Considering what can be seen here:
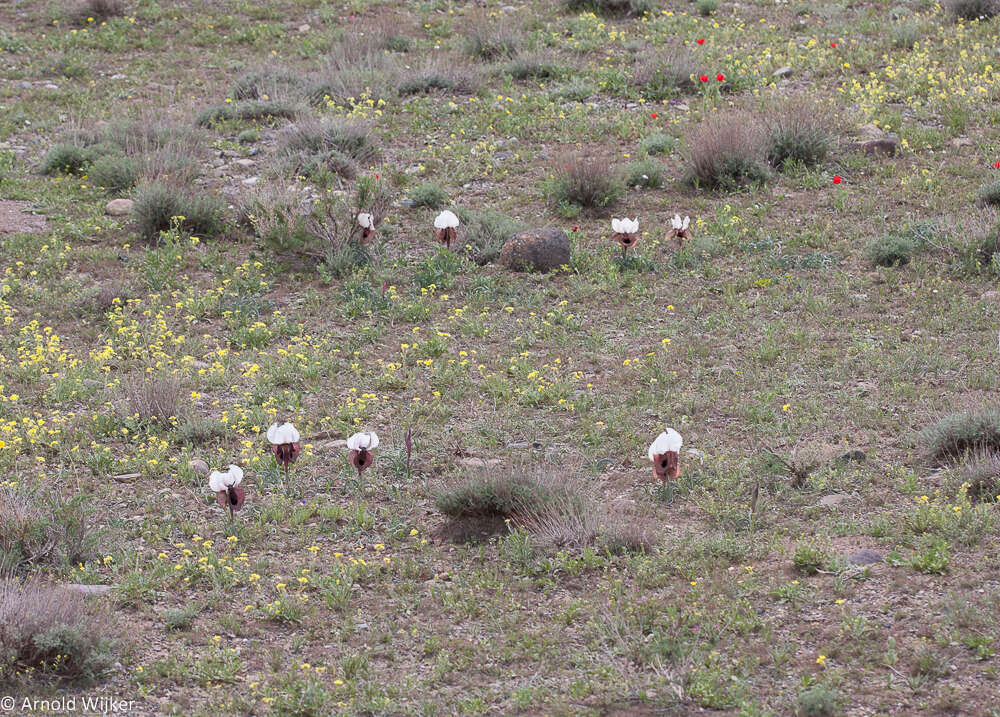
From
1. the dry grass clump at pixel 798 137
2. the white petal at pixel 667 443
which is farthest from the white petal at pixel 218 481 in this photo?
the dry grass clump at pixel 798 137

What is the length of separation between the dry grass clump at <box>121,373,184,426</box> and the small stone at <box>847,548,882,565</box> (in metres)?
3.84

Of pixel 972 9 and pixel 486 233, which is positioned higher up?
pixel 972 9

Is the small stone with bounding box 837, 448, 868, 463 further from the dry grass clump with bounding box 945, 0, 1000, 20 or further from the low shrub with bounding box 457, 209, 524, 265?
the dry grass clump with bounding box 945, 0, 1000, 20

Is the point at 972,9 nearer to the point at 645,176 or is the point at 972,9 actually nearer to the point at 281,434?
the point at 645,176

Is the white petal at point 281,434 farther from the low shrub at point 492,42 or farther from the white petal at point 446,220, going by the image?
the low shrub at point 492,42

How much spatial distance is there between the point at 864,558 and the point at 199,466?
11.5 ft

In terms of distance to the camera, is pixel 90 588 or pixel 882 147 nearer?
pixel 90 588

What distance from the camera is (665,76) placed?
38.0 feet

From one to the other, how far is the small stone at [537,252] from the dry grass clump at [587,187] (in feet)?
2.69

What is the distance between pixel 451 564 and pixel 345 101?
7.55m

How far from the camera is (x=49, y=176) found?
10.2 metres

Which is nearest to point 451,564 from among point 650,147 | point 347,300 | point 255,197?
point 347,300

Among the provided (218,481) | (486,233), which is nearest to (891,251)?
(486,233)

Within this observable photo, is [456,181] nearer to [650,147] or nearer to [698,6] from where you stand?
[650,147]
